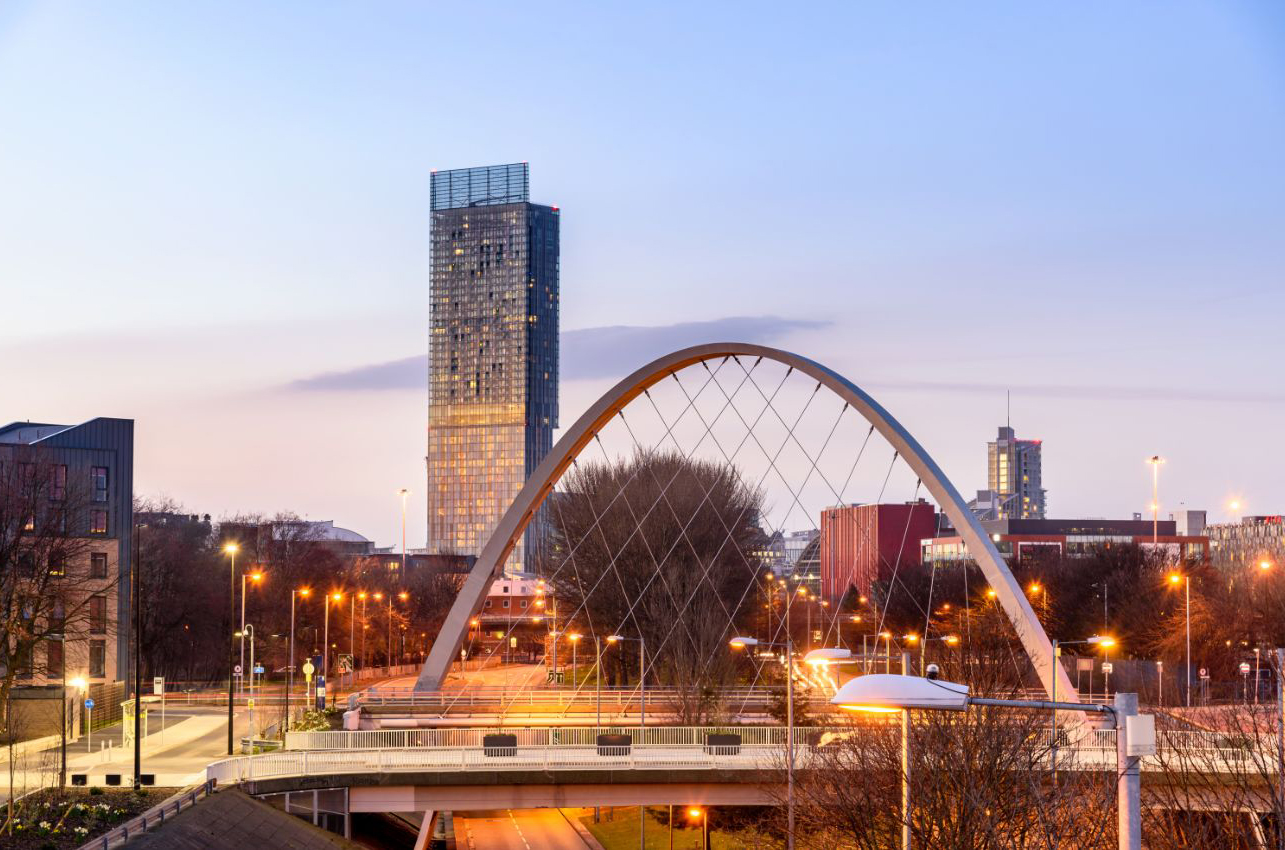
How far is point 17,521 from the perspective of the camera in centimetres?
6150

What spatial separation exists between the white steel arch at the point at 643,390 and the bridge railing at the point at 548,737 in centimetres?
535

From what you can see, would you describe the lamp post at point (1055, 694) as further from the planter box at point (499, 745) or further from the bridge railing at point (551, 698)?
the bridge railing at point (551, 698)

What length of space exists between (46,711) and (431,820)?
15.3 metres

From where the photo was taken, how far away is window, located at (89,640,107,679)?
68125 millimetres

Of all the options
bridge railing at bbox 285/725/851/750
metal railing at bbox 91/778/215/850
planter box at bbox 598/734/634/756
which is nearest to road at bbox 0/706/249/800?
metal railing at bbox 91/778/215/850

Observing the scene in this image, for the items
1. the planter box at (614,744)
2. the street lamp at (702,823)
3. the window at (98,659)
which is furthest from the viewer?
the window at (98,659)

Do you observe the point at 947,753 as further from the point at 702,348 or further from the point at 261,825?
the point at 702,348

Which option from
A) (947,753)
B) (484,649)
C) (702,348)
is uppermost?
(702,348)

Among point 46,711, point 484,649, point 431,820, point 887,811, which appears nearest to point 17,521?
point 46,711

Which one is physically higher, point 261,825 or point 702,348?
point 702,348

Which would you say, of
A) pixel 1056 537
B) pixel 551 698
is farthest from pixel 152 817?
pixel 1056 537

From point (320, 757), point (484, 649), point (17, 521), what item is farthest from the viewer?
point (484, 649)

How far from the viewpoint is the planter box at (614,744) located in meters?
Answer: 43.0

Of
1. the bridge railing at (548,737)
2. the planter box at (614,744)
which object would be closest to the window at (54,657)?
the bridge railing at (548,737)
